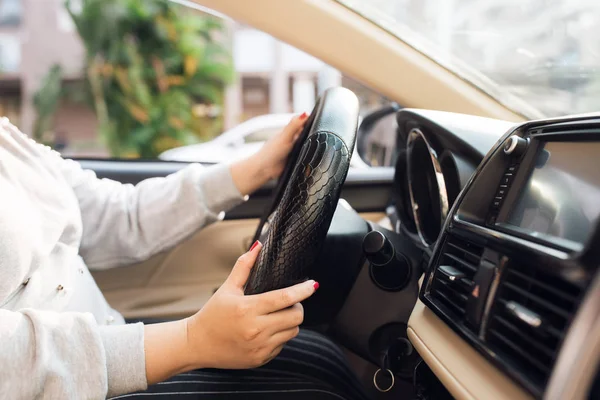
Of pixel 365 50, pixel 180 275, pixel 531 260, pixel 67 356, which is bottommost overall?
pixel 180 275

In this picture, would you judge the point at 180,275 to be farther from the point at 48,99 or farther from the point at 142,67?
the point at 48,99

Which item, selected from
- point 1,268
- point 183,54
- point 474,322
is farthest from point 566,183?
point 183,54

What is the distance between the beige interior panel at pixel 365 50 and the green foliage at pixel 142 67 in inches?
210

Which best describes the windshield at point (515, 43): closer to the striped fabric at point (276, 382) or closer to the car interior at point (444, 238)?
the car interior at point (444, 238)

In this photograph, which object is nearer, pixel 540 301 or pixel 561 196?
pixel 540 301

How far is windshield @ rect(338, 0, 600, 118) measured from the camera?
3.91ft

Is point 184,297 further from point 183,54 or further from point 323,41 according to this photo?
point 183,54

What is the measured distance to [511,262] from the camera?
0.57 m

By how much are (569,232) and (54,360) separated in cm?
62

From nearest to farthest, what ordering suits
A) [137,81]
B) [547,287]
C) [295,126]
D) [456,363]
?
[547,287] → [456,363] → [295,126] → [137,81]

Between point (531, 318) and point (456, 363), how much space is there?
13cm

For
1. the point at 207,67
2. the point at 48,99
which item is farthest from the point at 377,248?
the point at 48,99

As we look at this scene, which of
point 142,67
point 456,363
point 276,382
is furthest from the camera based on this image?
point 142,67

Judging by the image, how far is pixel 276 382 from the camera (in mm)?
864
